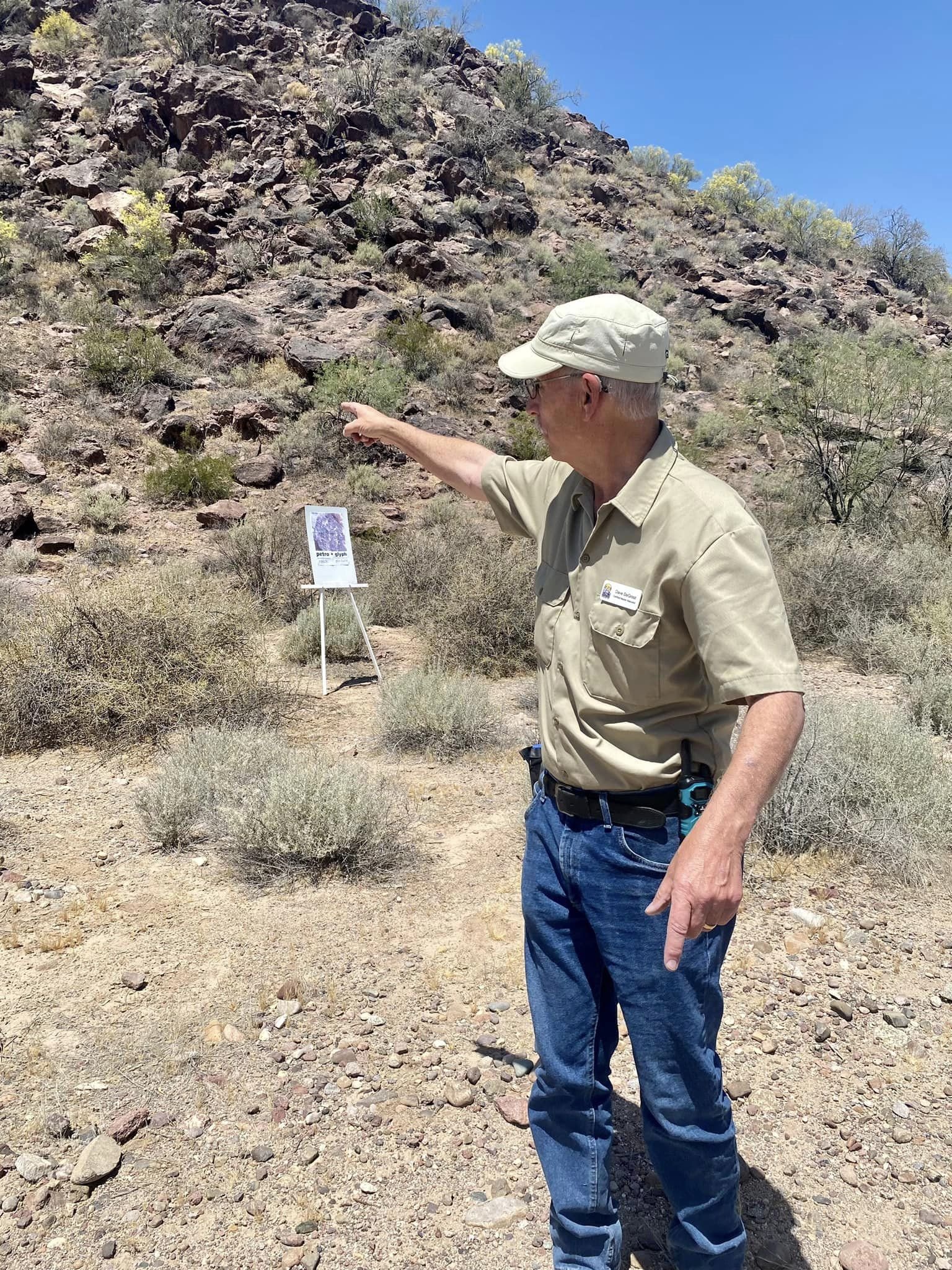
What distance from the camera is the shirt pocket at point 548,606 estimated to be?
1.57 m

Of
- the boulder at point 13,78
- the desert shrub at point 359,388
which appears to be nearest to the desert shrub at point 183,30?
the boulder at point 13,78

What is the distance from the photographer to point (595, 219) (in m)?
29.1

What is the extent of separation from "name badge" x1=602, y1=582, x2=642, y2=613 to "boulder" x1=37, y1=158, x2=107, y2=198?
1123 inches

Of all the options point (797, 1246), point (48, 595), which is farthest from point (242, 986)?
point (48, 595)

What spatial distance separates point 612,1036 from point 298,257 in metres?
23.1

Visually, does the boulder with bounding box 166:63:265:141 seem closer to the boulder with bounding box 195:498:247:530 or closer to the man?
the boulder with bounding box 195:498:247:530

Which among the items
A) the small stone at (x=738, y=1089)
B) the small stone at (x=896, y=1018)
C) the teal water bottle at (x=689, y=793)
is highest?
the teal water bottle at (x=689, y=793)

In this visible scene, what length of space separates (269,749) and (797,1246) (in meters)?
3.67

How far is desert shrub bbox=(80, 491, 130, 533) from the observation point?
12086 millimetres

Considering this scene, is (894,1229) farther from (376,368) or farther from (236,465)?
(376,368)

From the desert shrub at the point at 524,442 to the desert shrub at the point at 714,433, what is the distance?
404cm

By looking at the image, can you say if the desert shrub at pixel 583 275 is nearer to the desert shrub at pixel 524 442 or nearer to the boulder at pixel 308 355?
the desert shrub at pixel 524 442

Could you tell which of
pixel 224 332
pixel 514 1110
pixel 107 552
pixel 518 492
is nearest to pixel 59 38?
pixel 224 332

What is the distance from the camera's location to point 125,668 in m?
5.70
